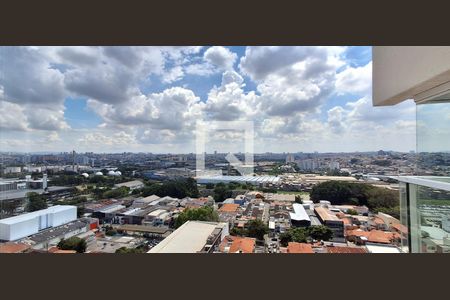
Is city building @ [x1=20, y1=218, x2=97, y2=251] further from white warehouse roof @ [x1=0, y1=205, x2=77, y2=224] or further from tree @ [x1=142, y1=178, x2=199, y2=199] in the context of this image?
tree @ [x1=142, y1=178, x2=199, y2=199]

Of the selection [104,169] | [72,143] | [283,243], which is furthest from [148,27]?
[72,143]

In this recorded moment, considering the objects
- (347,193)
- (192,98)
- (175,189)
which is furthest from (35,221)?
(347,193)

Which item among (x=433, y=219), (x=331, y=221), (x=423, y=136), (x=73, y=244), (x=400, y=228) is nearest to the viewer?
(x=433, y=219)

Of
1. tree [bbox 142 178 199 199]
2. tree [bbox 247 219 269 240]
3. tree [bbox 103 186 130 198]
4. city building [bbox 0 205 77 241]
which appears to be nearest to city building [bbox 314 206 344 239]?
tree [bbox 247 219 269 240]

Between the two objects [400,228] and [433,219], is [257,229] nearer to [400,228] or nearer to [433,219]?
[400,228]

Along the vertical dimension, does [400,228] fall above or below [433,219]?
below

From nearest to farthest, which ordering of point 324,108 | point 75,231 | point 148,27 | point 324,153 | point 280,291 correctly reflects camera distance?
point 280,291, point 148,27, point 75,231, point 324,153, point 324,108

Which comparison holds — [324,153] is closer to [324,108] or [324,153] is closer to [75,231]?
[324,108]
